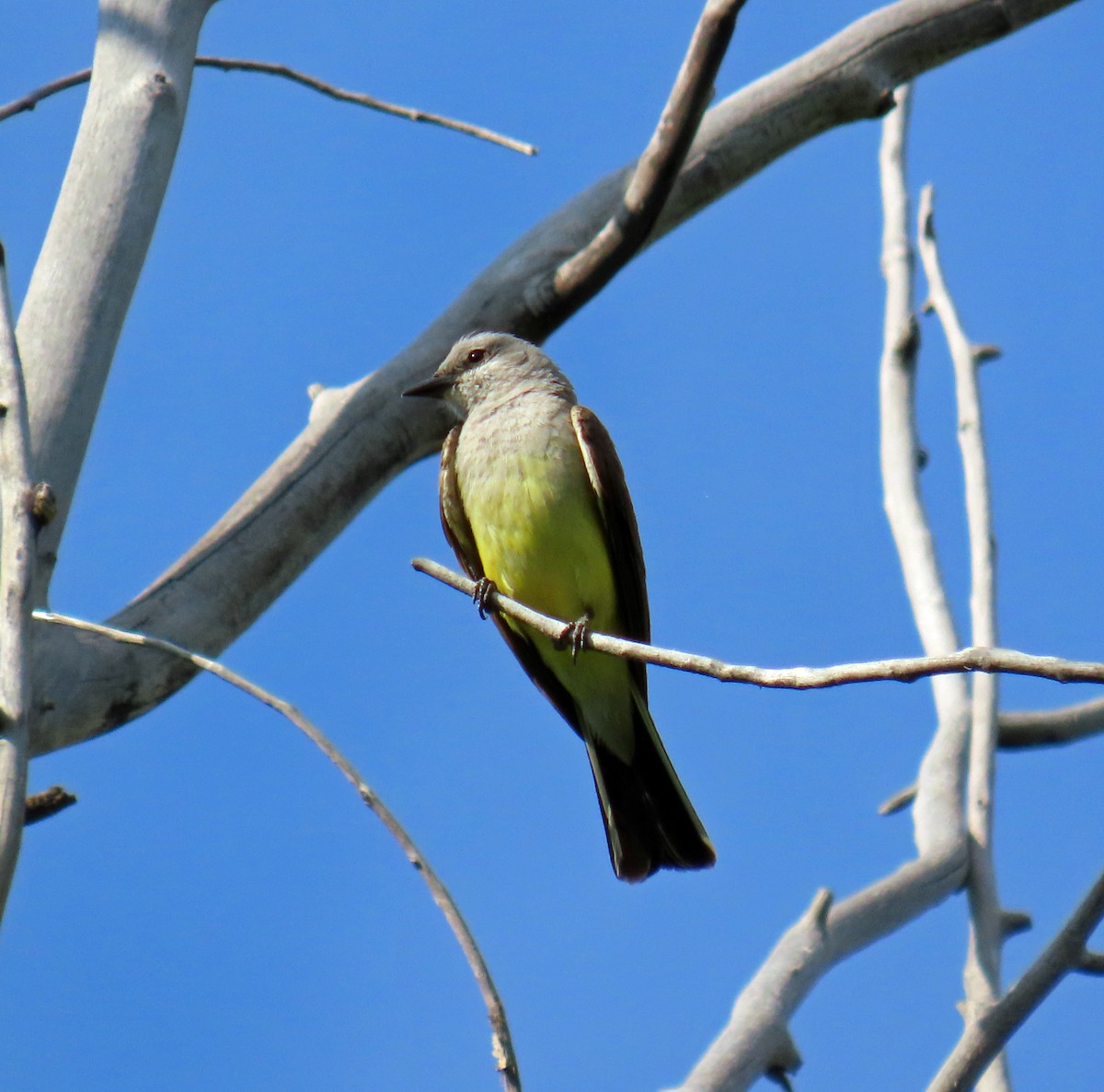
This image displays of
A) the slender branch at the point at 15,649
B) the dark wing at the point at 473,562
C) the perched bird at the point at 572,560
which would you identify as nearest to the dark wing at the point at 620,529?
the perched bird at the point at 572,560

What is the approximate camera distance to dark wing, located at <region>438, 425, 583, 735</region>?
605 cm

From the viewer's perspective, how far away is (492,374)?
642 centimetres

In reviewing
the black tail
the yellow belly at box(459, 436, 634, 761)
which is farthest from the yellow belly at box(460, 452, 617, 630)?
the black tail

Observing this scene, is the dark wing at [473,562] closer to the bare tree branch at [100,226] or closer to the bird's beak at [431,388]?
the bird's beak at [431,388]

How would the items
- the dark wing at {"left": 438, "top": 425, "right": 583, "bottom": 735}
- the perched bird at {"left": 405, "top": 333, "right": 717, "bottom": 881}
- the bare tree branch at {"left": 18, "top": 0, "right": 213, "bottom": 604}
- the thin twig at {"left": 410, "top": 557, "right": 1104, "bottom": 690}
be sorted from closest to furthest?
the thin twig at {"left": 410, "top": 557, "right": 1104, "bottom": 690} → the bare tree branch at {"left": 18, "top": 0, "right": 213, "bottom": 604} → the perched bird at {"left": 405, "top": 333, "right": 717, "bottom": 881} → the dark wing at {"left": 438, "top": 425, "right": 583, "bottom": 735}

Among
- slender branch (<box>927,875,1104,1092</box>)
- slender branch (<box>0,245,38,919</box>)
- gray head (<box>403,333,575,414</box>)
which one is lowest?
slender branch (<box>927,875,1104,1092</box>)

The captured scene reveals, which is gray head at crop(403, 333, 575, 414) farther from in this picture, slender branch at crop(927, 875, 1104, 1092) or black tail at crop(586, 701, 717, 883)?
slender branch at crop(927, 875, 1104, 1092)

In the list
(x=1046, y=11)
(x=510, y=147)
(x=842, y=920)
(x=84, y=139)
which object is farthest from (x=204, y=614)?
(x=1046, y=11)

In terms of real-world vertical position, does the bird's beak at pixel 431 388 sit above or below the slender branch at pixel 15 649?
above

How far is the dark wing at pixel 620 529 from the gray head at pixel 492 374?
1.66 ft

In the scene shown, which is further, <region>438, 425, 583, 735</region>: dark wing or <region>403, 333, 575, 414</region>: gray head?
Answer: <region>438, 425, 583, 735</region>: dark wing

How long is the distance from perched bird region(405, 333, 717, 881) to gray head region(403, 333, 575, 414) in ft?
0.05

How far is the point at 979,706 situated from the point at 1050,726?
722 millimetres

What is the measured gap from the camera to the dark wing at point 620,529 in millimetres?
5816
